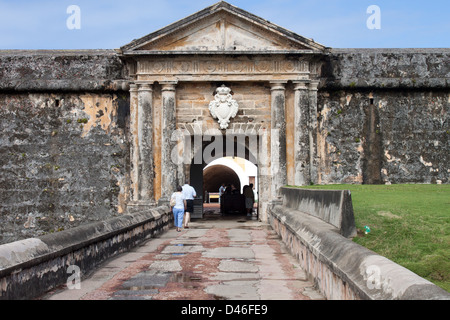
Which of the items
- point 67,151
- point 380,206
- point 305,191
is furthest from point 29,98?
point 380,206

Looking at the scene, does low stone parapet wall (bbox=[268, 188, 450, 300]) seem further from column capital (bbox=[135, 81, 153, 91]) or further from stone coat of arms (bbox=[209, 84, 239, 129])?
column capital (bbox=[135, 81, 153, 91])

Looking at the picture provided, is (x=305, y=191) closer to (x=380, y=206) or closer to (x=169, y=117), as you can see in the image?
(x=380, y=206)

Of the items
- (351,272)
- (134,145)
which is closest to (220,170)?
(134,145)

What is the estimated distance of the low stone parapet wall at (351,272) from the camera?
2.56m

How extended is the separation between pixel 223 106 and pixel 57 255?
8.34 metres

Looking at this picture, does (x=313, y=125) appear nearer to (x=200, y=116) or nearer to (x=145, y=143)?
(x=200, y=116)

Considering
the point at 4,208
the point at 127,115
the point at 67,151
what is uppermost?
the point at 127,115

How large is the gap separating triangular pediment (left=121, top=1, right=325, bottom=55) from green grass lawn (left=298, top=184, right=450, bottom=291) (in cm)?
592

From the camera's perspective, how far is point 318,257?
4.54 meters

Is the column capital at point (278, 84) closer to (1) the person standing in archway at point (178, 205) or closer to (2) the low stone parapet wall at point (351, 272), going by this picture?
(1) the person standing in archway at point (178, 205)

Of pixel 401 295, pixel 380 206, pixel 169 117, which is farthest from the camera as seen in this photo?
pixel 169 117

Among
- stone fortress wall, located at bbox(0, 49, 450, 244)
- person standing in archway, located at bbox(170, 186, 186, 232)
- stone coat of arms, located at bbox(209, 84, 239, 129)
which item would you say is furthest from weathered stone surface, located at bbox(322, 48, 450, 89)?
person standing in archway, located at bbox(170, 186, 186, 232)

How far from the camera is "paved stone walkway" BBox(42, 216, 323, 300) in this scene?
453 cm
